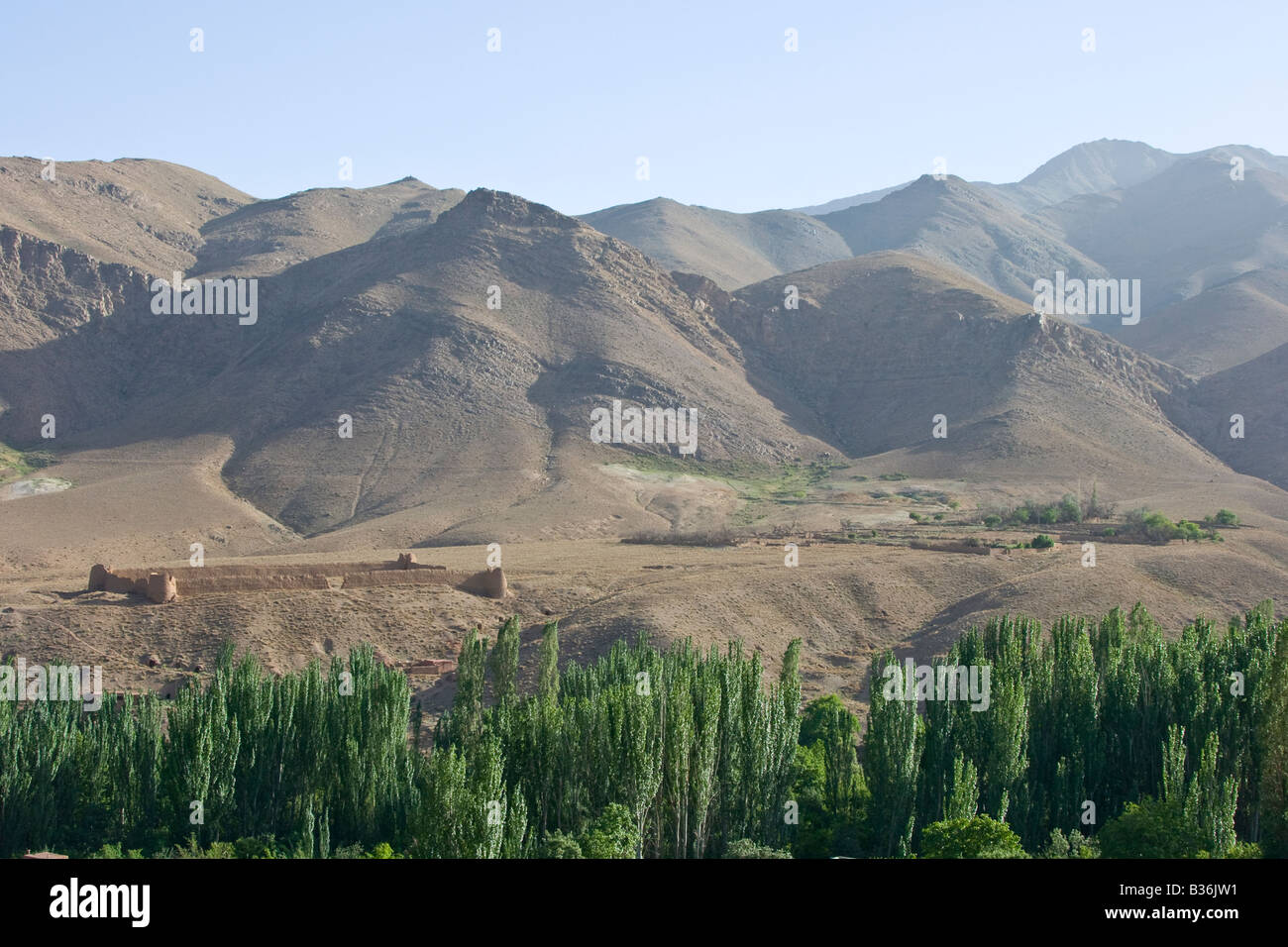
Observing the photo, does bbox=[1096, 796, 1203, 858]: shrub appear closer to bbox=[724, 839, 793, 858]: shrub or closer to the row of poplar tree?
the row of poplar tree

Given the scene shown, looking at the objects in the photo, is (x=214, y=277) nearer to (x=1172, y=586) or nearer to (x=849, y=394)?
(x=849, y=394)

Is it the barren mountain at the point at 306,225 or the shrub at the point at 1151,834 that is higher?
the barren mountain at the point at 306,225

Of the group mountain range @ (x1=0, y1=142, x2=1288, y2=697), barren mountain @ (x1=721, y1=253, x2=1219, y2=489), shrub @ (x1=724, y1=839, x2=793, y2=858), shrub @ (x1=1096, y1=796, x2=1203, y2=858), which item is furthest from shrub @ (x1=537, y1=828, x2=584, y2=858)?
barren mountain @ (x1=721, y1=253, x2=1219, y2=489)

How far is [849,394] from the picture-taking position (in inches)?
4294

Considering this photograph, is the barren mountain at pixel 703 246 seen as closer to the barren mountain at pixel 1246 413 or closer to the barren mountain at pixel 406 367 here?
the barren mountain at pixel 406 367

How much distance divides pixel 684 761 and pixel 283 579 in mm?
26658

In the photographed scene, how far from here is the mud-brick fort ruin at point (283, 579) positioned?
43.7 m

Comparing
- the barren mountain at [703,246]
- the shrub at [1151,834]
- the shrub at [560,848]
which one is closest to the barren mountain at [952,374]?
the barren mountain at [703,246]

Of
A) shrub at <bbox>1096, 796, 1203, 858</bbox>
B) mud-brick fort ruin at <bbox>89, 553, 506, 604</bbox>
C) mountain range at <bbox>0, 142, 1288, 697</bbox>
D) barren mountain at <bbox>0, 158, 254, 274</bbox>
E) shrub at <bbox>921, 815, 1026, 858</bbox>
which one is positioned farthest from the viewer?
A: barren mountain at <bbox>0, 158, 254, 274</bbox>

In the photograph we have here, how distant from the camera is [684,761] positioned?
2325 centimetres

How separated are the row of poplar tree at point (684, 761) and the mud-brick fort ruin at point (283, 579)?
39.1 ft

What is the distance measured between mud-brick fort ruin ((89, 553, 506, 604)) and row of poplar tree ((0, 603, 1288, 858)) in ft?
39.1

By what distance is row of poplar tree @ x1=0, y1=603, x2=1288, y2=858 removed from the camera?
77.5 ft

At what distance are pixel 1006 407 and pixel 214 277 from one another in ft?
252
